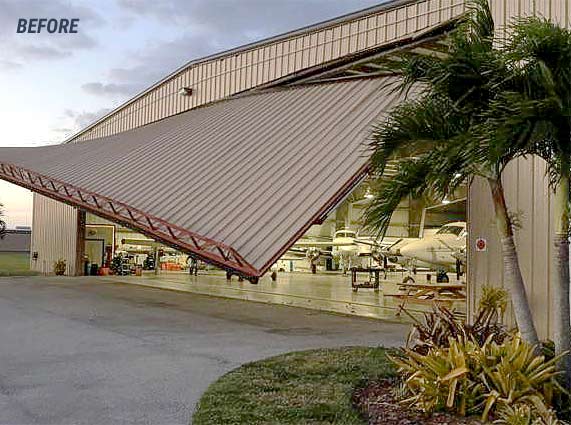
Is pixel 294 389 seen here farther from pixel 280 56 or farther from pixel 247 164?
pixel 280 56

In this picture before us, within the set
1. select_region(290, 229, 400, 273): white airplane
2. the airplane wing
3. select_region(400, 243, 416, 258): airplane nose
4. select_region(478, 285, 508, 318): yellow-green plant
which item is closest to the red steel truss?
select_region(478, 285, 508, 318): yellow-green plant

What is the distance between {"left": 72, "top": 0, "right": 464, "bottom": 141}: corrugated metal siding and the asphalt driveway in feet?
25.0

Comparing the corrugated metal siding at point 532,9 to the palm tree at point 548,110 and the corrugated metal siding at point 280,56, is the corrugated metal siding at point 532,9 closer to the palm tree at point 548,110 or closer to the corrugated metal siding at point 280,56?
the corrugated metal siding at point 280,56

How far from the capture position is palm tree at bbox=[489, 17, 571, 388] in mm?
6090

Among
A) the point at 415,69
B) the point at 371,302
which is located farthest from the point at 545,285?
the point at 371,302

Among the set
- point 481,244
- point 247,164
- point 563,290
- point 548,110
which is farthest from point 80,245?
point 548,110

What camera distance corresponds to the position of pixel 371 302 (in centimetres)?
2062

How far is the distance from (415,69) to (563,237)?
8.14ft

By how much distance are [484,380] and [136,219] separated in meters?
9.73

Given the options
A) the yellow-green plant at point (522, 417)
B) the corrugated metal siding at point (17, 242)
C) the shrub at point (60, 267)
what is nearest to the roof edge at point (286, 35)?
the shrub at point (60, 267)

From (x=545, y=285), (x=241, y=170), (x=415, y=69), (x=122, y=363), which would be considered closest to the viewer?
(x=415, y=69)

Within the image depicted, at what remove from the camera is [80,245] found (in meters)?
32.1

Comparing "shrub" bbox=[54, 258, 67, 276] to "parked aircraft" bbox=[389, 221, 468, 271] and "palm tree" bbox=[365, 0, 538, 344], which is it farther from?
"palm tree" bbox=[365, 0, 538, 344]

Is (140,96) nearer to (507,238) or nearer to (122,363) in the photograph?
(122,363)
